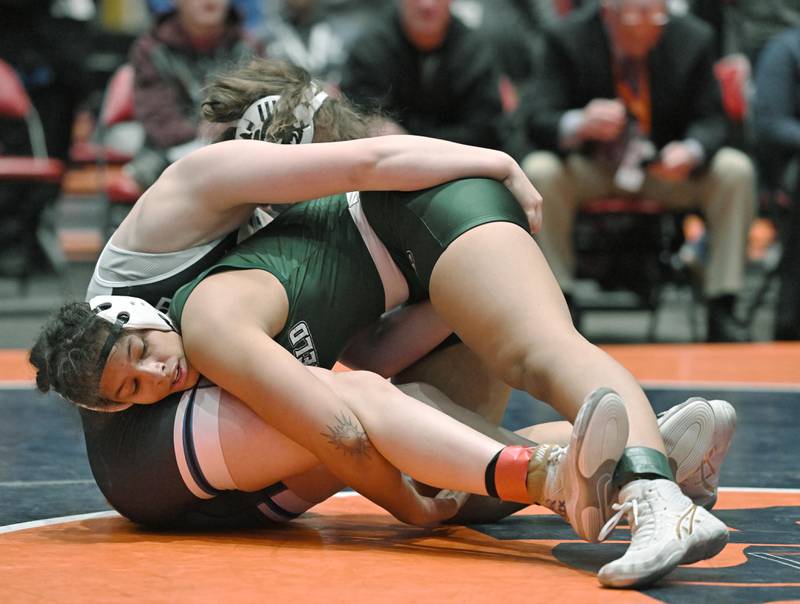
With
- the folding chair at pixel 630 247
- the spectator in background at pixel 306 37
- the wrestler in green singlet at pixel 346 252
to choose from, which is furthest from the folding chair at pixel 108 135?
the wrestler in green singlet at pixel 346 252

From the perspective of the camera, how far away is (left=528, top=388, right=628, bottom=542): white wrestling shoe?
7.46 ft

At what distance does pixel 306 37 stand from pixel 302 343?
539cm

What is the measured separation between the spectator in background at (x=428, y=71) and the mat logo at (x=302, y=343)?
371 cm

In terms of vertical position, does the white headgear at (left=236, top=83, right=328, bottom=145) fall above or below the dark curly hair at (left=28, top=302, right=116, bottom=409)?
above

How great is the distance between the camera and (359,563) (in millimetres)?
2480

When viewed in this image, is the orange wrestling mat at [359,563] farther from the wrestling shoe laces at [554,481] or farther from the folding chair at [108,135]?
the folding chair at [108,135]

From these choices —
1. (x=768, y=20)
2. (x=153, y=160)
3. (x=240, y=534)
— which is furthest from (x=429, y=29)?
(x=240, y=534)

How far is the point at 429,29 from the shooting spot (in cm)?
647

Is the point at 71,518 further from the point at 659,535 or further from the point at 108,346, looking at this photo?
the point at 659,535

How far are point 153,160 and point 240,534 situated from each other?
402cm

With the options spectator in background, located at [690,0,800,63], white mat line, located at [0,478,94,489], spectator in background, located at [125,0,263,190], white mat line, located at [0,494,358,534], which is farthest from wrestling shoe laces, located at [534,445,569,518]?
spectator in background, located at [690,0,800,63]

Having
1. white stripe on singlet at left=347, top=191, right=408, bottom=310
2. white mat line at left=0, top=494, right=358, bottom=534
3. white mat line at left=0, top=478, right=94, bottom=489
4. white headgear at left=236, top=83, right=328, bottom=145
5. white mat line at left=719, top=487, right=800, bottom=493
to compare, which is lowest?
white mat line at left=0, top=478, right=94, bottom=489

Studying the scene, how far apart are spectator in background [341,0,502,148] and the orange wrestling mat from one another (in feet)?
12.3

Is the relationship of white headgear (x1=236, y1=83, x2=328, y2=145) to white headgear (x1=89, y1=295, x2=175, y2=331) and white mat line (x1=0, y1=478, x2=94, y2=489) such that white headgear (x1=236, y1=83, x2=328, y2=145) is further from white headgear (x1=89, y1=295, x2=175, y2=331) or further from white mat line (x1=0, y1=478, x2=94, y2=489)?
white mat line (x1=0, y1=478, x2=94, y2=489)
